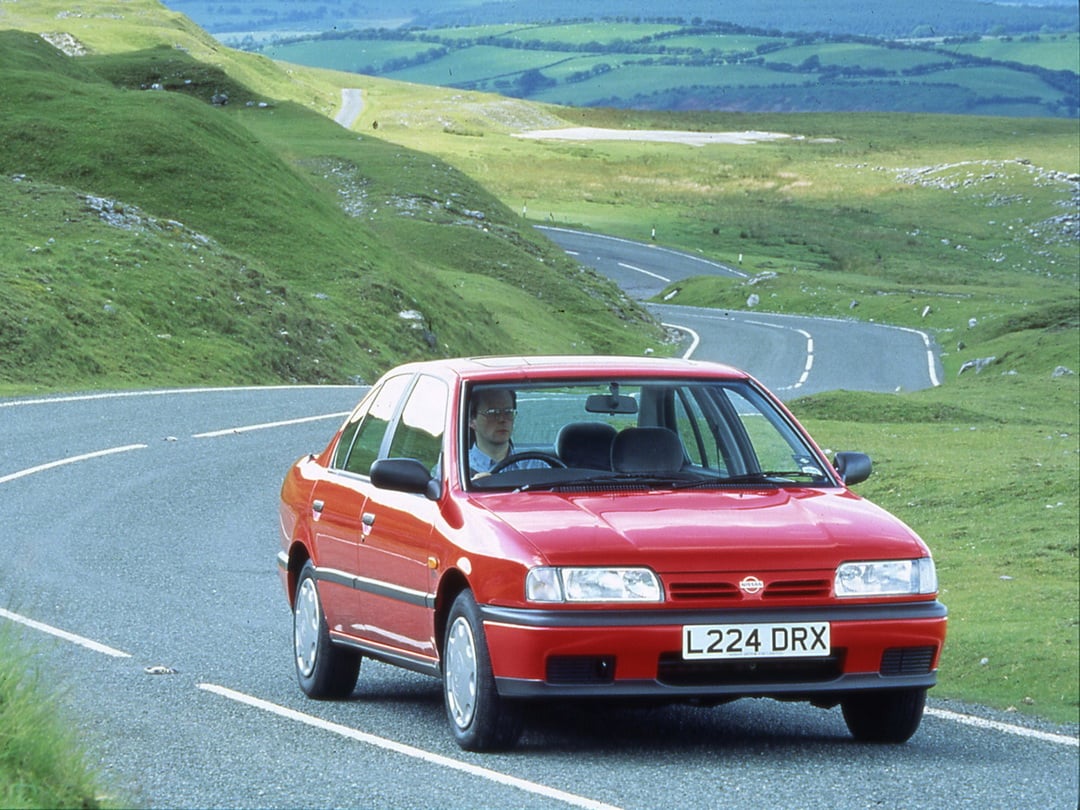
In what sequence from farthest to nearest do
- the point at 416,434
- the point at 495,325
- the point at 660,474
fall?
the point at 495,325
the point at 416,434
the point at 660,474

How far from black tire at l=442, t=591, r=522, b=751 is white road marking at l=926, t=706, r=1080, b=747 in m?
2.40

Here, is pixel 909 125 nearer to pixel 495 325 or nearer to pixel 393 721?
pixel 495 325

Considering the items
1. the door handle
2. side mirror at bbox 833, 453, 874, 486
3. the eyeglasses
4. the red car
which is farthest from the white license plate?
the door handle

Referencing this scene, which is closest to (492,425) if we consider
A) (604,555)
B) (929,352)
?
(604,555)

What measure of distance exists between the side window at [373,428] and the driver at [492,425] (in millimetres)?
857

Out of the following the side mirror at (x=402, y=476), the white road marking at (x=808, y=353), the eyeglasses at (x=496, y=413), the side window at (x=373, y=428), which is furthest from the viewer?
the white road marking at (x=808, y=353)

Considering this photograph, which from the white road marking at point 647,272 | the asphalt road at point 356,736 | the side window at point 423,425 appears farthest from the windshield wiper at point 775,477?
the white road marking at point 647,272

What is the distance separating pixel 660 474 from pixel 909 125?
16691 cm

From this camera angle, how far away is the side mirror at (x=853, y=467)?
883cm

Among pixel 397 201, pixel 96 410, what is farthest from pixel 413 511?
pixel 397 201

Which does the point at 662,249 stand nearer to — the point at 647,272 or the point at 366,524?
the point at 647,272

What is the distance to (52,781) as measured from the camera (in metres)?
6.17

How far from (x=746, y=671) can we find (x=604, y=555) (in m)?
0.71

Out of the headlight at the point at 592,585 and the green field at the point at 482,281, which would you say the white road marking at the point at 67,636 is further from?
the green field at the point at 482,281
